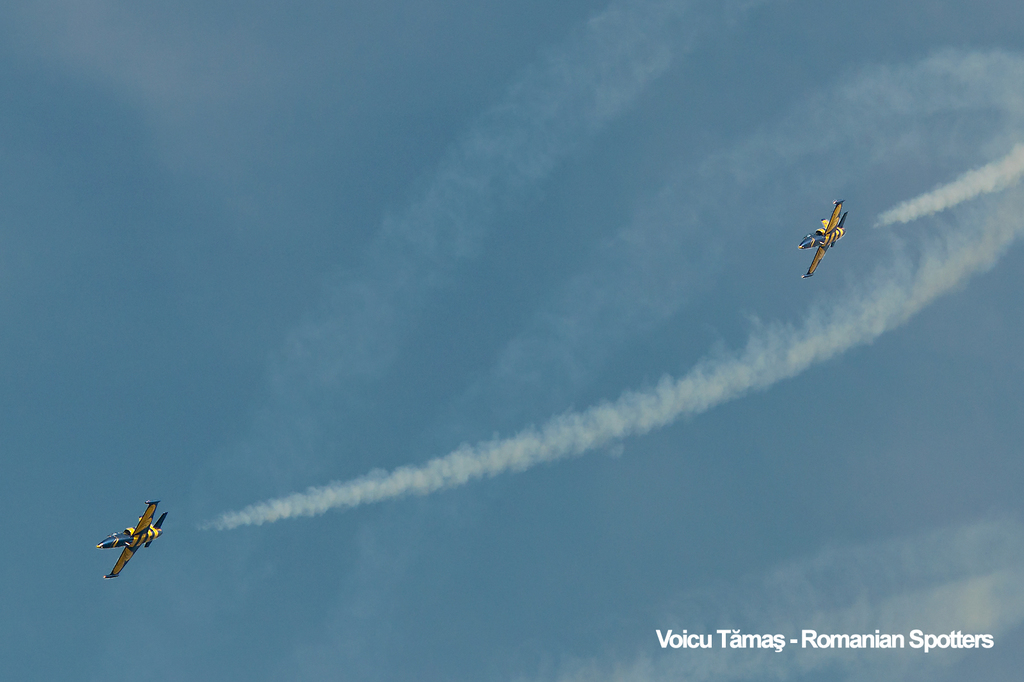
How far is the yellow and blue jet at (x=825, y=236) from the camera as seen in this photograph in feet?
342

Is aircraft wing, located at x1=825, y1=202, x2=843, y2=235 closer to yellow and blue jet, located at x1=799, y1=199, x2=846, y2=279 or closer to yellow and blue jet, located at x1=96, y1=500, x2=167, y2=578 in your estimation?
yellow and blue jet, located at x1=799, y1=199, x2=846, y2=279

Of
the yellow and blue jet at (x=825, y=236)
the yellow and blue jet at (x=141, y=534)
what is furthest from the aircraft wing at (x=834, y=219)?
the yellow and blue jet at (x=141, y=534)

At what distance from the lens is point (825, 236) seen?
104875 millimetres

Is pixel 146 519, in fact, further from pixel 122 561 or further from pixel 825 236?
pixel 825 236

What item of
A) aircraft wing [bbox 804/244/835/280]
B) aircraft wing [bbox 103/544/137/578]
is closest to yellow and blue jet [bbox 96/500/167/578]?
aircraft wing [bbox 103/544/137/578]

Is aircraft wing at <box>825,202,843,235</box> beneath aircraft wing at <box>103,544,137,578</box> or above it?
above

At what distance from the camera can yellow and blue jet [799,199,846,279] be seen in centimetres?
10438

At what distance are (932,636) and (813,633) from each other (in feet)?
31.0

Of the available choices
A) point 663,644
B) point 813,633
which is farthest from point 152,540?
point 813,633

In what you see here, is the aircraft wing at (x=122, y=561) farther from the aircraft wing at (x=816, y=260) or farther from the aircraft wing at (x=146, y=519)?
the aircraft wing at (x=816, y=260)

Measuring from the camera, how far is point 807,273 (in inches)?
4124

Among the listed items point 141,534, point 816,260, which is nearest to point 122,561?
point 141,534

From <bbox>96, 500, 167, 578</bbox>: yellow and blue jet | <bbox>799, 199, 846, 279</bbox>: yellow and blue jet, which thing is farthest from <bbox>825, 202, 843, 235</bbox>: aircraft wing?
<bbox>96, 500, 167, 578</bbox>: yellow and blue jet

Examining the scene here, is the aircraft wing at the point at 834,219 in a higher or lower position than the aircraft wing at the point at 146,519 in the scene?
higher
